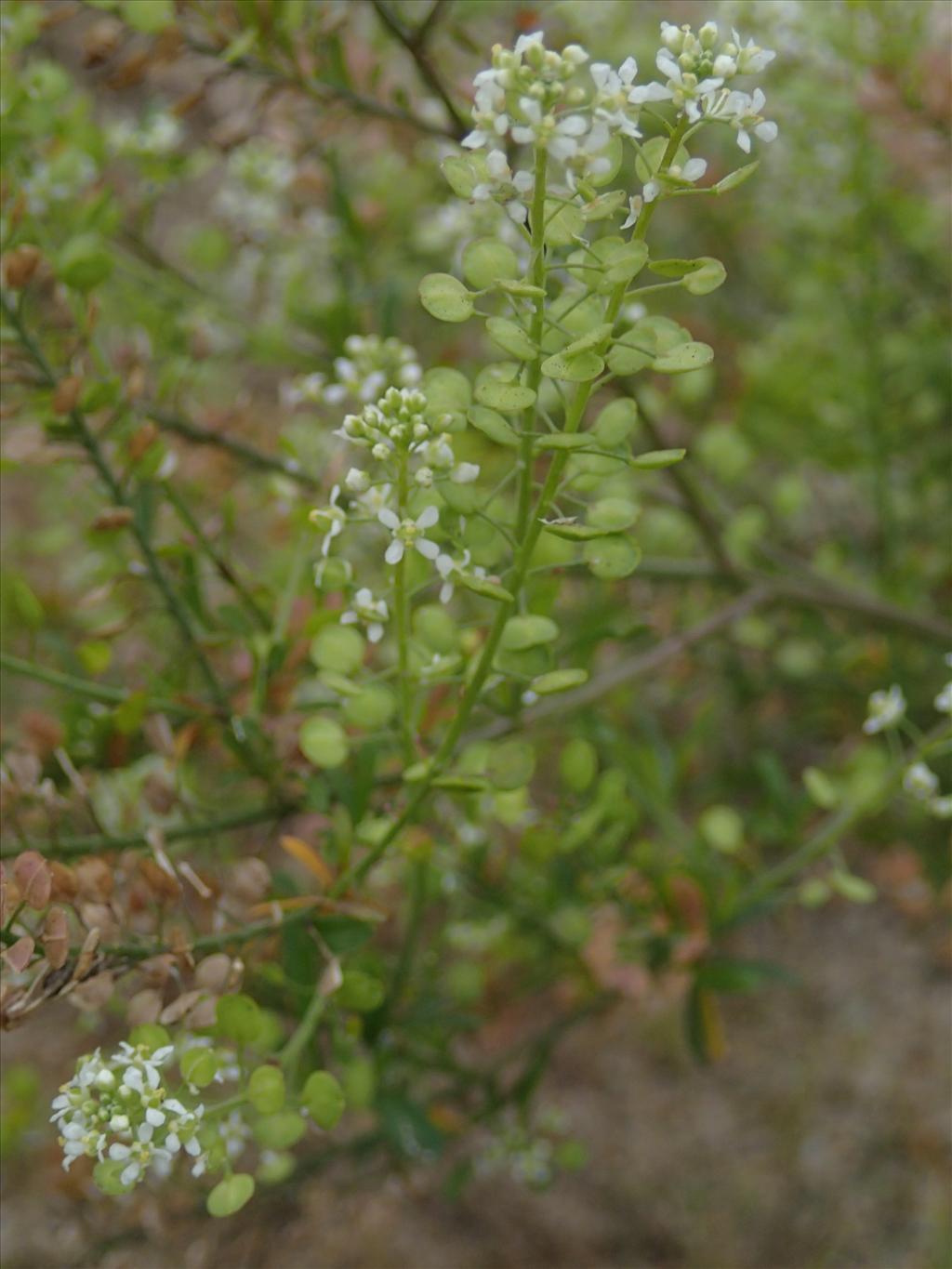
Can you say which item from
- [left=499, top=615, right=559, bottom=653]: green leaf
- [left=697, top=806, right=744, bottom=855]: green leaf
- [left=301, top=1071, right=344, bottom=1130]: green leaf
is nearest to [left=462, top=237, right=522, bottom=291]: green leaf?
[left=499, top=615, right=559, bottom=653]: green leaf

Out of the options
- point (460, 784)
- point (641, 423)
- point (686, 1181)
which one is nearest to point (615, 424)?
point (460, 784)

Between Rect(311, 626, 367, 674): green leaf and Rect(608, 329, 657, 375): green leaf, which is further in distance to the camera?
Rect(311, 626, 367, 674): green leaf

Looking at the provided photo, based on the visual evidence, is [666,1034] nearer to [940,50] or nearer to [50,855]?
[50,855]

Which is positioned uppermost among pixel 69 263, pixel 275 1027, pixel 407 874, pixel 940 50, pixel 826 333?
pixel 940 50

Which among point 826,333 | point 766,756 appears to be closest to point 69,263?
A: point 766,756

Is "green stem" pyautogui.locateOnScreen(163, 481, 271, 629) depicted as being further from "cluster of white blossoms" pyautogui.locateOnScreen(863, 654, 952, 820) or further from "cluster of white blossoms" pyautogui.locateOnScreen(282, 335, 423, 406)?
"cluster of white blossoms" pyautogui.locateOnScreen(863, 654, 952, 820)

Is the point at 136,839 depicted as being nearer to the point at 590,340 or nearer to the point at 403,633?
the point at 403,633
